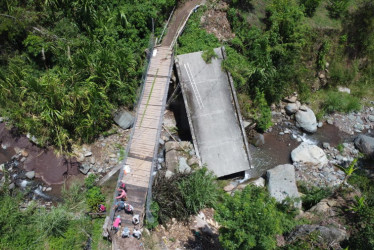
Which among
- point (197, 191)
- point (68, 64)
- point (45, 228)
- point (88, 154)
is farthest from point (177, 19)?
point (45, 228)

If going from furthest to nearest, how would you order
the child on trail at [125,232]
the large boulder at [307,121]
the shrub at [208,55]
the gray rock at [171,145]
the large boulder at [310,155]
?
the large boulder at [307,121]
the shrub at [208,55]
the large boulder at [310,155]
the gray rock at [171,145]
the child on trail at [125,232]

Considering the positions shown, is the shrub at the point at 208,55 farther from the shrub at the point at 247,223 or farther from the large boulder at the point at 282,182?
the shrub at the point at 247,223

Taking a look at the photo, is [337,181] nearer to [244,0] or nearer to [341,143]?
[341,143]

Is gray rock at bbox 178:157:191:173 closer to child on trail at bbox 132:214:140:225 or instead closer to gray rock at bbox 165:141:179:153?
gray rock at bbox 165:141:179:153

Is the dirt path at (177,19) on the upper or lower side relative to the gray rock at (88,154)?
upper

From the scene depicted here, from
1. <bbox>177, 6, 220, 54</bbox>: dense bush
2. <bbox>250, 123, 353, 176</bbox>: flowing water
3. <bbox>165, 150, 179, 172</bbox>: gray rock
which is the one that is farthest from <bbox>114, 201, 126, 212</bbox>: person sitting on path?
<bbox>177, 6, 220, 54</bbox>: dense bush

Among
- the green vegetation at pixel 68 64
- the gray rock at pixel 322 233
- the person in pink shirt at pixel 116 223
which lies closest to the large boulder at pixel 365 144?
the gray rock at pixel 322 233

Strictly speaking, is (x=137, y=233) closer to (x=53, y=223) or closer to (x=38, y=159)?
(x=53, y=223)
